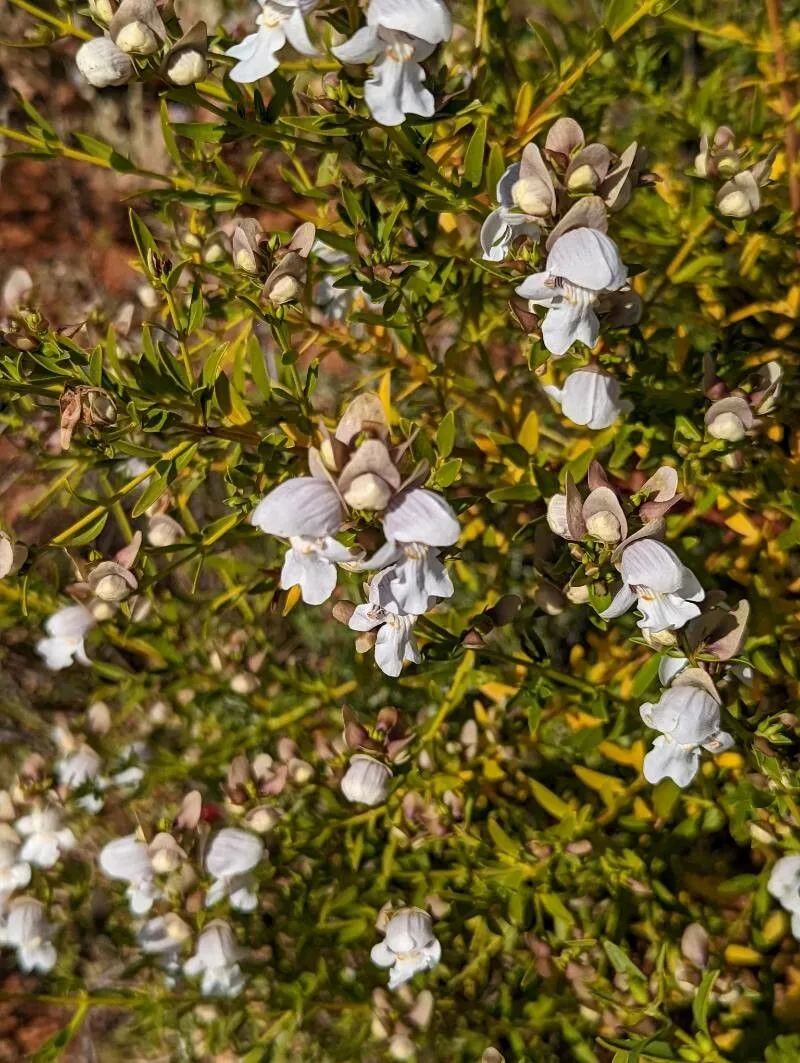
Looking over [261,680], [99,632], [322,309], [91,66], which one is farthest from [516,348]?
[91,66]

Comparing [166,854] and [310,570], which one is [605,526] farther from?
[166,854]

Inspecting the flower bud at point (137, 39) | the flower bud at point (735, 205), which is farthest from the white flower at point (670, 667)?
the flower bud at point (137, 39)

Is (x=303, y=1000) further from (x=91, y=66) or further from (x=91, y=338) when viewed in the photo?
(x=91, y=66)

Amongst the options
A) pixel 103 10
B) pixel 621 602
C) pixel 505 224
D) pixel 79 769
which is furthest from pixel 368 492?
→ pixel 79 769

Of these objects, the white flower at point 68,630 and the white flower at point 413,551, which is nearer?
A: the white flower at point 413,551

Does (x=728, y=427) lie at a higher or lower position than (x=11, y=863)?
higher

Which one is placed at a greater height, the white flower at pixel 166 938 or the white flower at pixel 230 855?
the white flower at pixel 230 855

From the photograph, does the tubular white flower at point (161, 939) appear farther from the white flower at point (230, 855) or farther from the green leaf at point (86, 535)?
the green leaf at point (86, 535)
